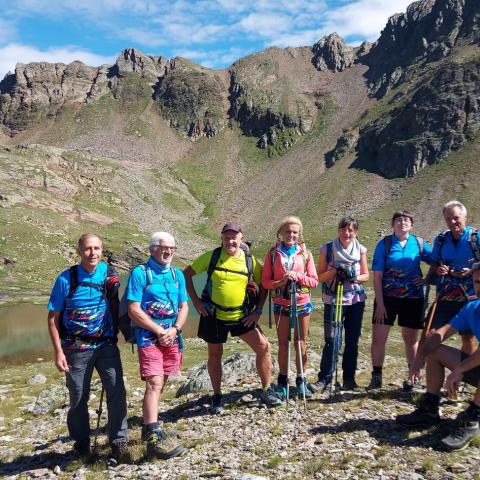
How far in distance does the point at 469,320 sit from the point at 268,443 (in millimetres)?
4388

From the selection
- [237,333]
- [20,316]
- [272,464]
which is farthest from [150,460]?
[20,316]

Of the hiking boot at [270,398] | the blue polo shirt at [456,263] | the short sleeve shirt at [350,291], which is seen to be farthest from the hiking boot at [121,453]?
the blue polo shirt at [456,263]

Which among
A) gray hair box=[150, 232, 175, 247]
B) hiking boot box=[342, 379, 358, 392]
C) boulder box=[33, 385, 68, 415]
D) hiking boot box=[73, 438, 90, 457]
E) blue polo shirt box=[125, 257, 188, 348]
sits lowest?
boulder box=[33, 385, 68, 415]

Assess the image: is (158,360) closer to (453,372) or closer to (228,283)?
(228,283)

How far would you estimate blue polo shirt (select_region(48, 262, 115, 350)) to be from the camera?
25.9 feet

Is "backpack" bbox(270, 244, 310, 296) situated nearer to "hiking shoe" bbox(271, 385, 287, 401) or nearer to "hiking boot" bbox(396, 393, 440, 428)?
"hiking shoe" bbox(271, 385, 287, 401)

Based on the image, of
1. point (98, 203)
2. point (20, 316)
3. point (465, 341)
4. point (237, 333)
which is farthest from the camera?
point (98, 203)

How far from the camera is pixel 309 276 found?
991 centimetres

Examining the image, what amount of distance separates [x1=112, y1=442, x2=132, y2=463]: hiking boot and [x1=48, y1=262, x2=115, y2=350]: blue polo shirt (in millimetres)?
1908

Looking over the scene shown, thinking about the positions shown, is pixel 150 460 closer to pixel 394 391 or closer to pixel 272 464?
pixel 272 464

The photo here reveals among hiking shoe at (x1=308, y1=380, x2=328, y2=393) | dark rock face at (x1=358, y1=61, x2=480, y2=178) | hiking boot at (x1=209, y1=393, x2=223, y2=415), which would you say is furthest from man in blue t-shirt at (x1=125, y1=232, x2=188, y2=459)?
dark rock face at (x1=358, y1=61, x2=480, y2=178)

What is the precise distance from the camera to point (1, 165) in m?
125

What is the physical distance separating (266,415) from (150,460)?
111 inches

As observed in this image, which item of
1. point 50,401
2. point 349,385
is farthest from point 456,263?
point 50,401
